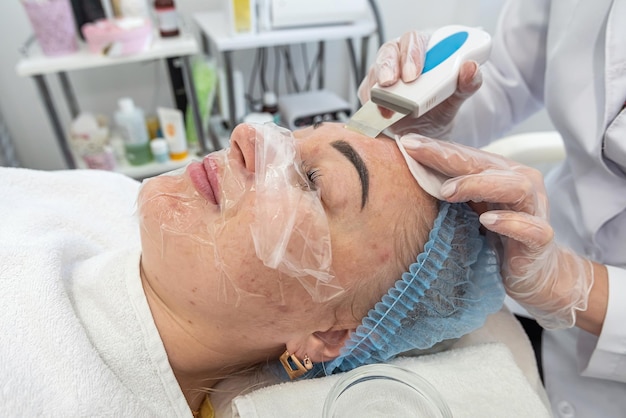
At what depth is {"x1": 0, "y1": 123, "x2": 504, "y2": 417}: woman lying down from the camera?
28.2 inches

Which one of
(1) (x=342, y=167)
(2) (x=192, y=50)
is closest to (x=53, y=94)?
(2) (x=192, y=50)

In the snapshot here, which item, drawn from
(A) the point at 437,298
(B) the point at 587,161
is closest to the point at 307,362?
(A) the point at 437,298

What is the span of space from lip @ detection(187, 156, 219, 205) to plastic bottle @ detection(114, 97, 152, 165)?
3.80 ft

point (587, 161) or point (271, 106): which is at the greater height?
point (587, 161)

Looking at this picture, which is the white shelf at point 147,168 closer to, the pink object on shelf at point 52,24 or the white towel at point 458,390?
the pink object on shelf at point 52,24

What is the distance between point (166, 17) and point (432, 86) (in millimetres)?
1235

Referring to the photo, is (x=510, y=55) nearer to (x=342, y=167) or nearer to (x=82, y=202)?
(x=342, y=167)

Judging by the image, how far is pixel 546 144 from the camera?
133cm

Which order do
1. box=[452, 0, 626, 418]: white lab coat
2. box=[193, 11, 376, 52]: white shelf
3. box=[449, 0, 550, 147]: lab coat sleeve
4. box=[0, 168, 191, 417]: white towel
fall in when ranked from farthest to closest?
1. box=[193, 11, 376, 52]: white shelf
2. box=[449, 0, 550, 147]: lab coat sleeve
3. box=[452, 0, 626, 418]: white lab coat
4. box=[0, 168, 191, 417]: white towel

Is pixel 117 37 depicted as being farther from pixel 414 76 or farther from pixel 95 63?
pixel 414 76

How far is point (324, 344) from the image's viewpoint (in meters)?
0.81

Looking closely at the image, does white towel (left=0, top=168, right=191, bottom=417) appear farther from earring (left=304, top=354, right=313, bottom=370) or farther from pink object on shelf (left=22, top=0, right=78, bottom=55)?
pink object on shelf (left=22, top=0, right=78, bottom=55)

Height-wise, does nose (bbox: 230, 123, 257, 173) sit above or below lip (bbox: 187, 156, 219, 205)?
above

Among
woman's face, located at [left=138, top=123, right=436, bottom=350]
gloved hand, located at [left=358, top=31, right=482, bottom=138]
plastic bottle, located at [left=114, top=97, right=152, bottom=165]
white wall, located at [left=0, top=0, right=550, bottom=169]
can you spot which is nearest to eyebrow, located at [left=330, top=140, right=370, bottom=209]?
woman's face, located at [left=138, top=123, right=436, bottom=350]
